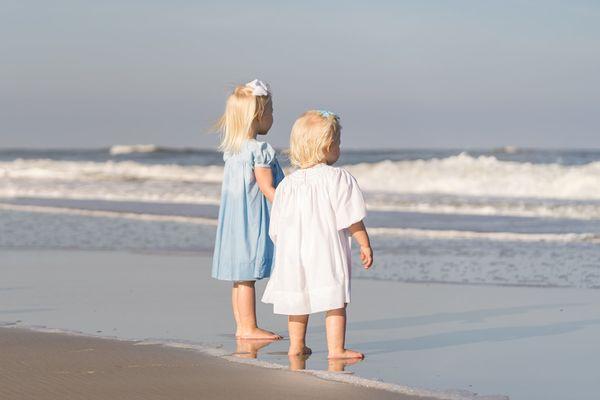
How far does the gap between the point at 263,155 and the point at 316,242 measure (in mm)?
919

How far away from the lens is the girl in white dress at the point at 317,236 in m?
5.43

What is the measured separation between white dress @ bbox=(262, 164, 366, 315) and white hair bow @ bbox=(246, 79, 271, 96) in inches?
30.1

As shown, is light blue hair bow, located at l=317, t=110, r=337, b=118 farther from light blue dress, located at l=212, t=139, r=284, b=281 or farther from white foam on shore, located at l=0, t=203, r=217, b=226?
white foam on shore, located at l=0, t=203, r=217, b=226

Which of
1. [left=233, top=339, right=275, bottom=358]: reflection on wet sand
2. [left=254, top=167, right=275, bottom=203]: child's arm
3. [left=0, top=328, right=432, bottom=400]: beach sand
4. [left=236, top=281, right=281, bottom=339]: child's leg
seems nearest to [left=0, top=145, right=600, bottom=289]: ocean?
[left=254, top=167, right=275, bottom=203]: child's arm

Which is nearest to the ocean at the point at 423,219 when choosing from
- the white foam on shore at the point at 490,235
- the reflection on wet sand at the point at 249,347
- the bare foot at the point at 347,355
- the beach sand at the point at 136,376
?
the white foam on shore at the point at 490,235

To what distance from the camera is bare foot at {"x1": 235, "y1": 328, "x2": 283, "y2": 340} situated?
238 inches

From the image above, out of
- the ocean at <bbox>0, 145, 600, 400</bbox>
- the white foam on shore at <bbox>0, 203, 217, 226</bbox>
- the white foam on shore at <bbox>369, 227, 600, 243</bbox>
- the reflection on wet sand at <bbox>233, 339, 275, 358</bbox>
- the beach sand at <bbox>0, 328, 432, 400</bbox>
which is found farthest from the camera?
the white foam on shore at <bbox>0, 203, 217, 226</bbox>

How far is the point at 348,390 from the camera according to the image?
4461 millimetres

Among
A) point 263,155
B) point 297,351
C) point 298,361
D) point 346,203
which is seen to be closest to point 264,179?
point 263,155

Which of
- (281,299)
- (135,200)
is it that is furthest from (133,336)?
(135,200)

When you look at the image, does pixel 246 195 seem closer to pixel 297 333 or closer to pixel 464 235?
pixel 297 333

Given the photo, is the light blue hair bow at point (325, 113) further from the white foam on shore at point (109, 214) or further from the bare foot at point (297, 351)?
the white foam on shore at point (109, 214)

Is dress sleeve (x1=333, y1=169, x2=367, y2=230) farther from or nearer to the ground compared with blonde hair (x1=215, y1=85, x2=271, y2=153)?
nearer to the ground

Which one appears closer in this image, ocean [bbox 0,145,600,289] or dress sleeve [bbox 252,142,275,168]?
dress sleeve [bbox 252,142,275,168]
